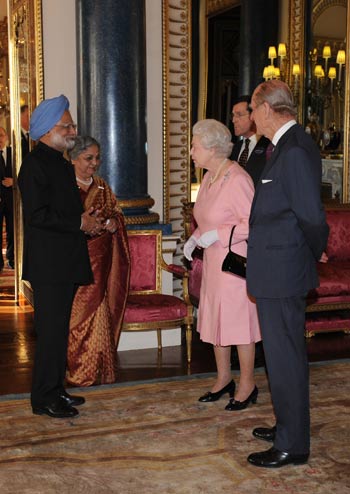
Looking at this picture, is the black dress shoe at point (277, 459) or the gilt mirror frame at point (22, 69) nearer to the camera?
the black dress shoe at point (277, 459)

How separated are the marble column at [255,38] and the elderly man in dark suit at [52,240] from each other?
16.6 feet

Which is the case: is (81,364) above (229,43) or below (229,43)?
below

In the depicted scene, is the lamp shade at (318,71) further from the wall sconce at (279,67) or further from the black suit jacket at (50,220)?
the black suit jacket at (50,220)

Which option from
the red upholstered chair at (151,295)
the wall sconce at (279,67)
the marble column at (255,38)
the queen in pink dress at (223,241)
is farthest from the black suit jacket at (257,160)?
the marble column at (255,38)

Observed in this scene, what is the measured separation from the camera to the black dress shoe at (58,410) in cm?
436

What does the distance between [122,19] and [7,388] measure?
2.87 m

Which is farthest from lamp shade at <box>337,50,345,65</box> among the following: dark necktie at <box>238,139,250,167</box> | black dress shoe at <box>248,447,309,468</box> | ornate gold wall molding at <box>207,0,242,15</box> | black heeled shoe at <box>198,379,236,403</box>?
black dress shoe at <box>248,447,309,468</box>

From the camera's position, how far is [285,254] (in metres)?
3.49

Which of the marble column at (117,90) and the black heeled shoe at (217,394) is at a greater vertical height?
the marble column at (117,90)

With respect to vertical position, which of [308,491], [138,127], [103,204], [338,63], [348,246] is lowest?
[308,491]

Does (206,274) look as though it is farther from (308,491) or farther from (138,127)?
(138,127)

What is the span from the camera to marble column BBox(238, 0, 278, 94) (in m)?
8.82

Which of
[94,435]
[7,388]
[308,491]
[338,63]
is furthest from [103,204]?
[338,63]

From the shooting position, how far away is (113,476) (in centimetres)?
359
